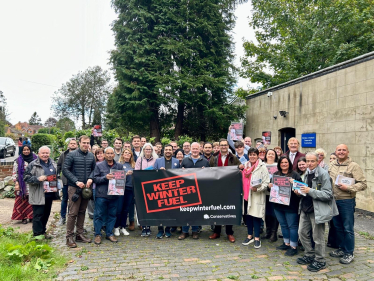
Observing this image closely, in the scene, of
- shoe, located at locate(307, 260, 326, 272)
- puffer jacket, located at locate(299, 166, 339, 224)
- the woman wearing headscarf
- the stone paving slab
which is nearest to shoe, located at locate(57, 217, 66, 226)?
the woman wearing headscarf

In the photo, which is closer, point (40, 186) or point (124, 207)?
point (40, 186)

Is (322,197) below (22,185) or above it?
above

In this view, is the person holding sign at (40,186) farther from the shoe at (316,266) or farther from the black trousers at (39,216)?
the shoe at (316,266)

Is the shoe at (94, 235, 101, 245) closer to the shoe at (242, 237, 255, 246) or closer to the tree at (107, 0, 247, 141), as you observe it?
the shoe at (242, 237, 255, 246)

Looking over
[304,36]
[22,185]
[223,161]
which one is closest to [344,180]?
[223,161]

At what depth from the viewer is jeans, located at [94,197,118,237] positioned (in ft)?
19.3

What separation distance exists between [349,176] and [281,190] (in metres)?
1.19

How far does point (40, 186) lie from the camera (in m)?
5.68

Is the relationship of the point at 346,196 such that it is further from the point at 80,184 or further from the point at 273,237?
the point at 80,184

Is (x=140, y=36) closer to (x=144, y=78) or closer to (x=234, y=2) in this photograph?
(x=144, y=78)

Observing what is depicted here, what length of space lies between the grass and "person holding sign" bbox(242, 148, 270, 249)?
139 inches

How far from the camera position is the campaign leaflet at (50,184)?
18.7ft

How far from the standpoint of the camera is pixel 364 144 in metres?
8.77

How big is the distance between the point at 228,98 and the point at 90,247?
47.9 ft
